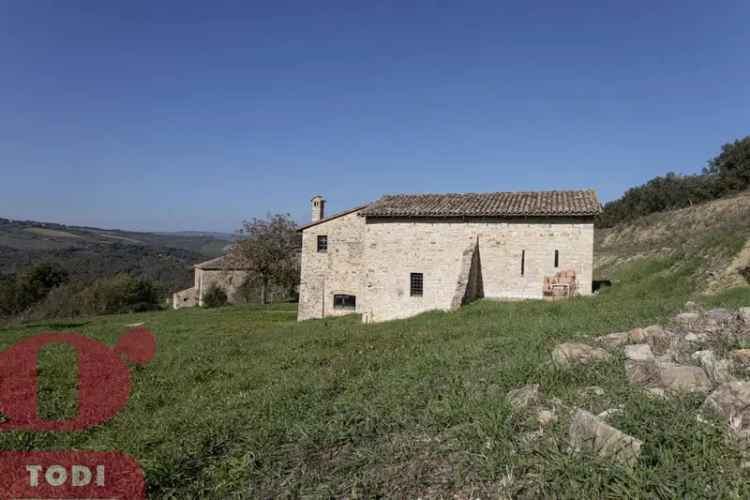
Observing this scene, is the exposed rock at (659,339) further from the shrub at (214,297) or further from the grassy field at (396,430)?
the shrub at (214,297)

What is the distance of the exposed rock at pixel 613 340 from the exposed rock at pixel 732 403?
2.08 metres

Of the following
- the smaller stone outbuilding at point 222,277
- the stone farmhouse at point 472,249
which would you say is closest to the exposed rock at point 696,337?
the stone farmhouse at point 472,249

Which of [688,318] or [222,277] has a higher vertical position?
[688,318]

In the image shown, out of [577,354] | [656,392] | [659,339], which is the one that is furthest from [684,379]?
[659,339]

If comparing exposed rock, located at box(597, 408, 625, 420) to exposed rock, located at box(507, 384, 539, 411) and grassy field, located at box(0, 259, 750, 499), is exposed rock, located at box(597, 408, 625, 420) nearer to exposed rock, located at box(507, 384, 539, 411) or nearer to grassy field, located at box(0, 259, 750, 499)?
grassy field, located at box(0, 259, 750, 499)

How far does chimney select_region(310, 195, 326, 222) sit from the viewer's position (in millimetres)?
25938

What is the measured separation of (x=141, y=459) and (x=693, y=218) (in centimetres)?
3289

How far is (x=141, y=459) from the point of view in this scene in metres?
4.30

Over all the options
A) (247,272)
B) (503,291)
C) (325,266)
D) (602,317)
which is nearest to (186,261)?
(247,272)

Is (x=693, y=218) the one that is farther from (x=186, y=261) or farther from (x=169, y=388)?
(x=186, y=261)

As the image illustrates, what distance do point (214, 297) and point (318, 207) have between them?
14.9m

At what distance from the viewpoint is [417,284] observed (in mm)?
17766

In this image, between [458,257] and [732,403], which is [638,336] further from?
[458,257]

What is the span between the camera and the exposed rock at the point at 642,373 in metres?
4.50
